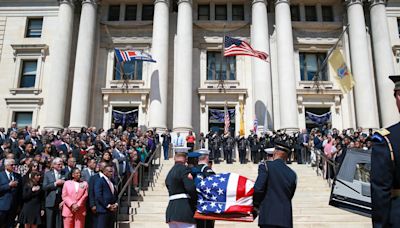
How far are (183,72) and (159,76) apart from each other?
165cm

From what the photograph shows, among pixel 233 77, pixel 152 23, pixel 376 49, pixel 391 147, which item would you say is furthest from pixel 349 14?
pixel 391 147

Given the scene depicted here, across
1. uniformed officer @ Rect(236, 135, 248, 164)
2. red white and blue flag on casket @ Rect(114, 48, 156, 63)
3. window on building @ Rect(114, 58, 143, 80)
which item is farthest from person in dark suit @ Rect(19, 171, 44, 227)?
window on building @ Rect(114, 58, 143, 80)

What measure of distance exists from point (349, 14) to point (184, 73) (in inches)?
510

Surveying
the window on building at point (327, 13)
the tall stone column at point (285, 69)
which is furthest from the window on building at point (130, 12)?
the window on building at point (327, 13)

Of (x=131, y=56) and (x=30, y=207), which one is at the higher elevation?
(x=131, y=56)

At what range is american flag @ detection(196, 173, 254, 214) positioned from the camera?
5230 millimetres

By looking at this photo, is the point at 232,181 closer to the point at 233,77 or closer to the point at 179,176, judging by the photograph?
the point at 179,176

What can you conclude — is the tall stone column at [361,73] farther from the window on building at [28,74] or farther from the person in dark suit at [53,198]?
the window on building at [28,74]

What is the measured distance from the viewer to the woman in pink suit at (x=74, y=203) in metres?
7.84

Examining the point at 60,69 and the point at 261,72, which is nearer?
the point at 261,72

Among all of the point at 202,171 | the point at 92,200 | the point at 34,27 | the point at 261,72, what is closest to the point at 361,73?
the point at 261,72

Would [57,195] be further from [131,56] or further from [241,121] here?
[241,121]

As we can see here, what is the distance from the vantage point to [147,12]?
27328 millimetres

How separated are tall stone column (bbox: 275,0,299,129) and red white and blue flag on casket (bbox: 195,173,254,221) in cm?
1752
